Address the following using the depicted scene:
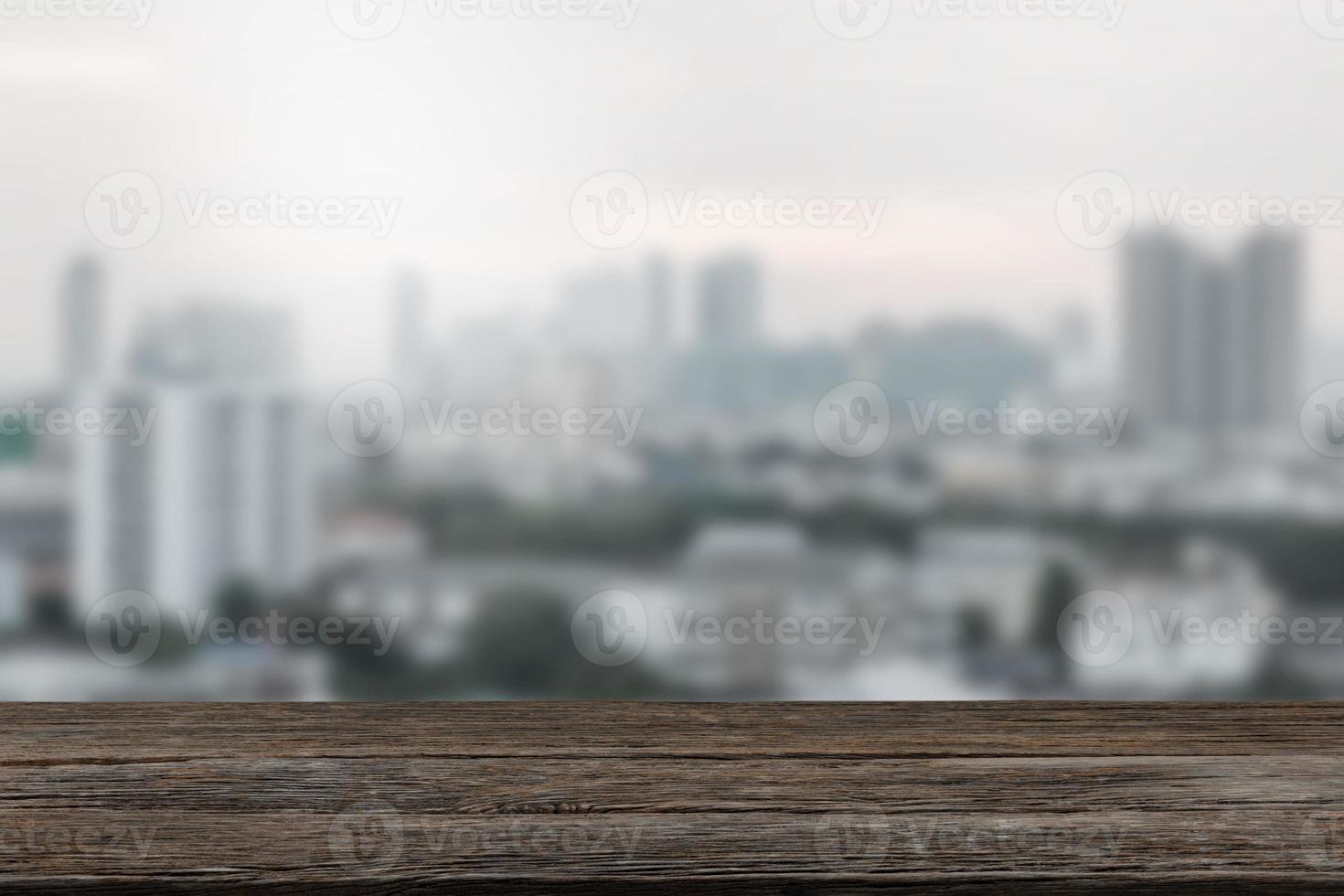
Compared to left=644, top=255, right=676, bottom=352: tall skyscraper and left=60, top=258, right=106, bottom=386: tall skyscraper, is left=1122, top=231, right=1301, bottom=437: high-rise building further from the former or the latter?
left=60, top=258, right=106, bottom=386: tall skyscraper

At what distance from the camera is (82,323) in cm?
122

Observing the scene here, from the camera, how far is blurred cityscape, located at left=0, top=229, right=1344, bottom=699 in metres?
1.22

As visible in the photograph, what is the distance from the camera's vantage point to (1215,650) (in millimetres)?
1268

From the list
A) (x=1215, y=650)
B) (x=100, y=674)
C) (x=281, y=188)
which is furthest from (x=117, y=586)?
(x=1215, y=650)

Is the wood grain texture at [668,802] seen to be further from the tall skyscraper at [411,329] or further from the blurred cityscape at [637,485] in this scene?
the tall skyscraper at [411,329]

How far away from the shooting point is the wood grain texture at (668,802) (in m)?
0.64

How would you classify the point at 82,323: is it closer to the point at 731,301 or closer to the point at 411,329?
the point at 411,329

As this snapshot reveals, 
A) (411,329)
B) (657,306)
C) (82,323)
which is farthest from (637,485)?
(82,323)

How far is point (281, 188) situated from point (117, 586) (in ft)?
1.57

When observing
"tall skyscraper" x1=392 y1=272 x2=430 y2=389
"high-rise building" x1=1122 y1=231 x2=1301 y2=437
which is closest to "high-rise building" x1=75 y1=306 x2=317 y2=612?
"tall skyscraper" x1=392 y1=272 x2=430 y2=389

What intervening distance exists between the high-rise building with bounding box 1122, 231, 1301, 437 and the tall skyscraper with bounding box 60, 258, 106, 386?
1.13 metres

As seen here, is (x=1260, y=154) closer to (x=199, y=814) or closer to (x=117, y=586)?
(x=199, y=814)

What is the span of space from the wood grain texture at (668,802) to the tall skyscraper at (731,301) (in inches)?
17.8

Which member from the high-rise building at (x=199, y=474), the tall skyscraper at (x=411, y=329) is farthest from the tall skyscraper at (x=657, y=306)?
the high-rise building at (x=199, y=474)
